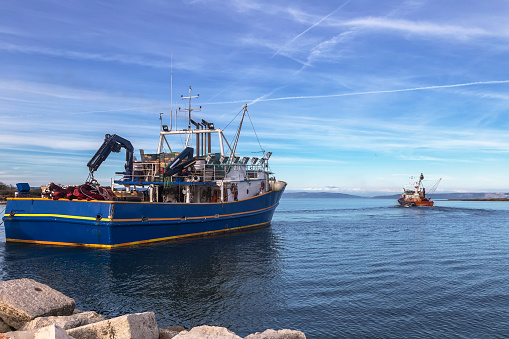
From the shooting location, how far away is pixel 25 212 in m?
22.0

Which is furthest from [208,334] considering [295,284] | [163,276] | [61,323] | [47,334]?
[163,276]

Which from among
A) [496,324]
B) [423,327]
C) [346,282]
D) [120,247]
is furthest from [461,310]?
[120,247]

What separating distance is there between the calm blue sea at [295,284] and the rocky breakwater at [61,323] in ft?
7.49

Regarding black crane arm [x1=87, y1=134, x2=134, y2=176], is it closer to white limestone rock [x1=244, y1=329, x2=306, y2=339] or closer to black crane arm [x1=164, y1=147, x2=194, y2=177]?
black crane arm [x1=164, y1=147, x2=194, y2=177]

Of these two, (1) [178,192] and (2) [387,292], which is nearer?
(2) [387,292]

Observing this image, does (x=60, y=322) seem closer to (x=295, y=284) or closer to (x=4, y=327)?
(x=4, y=327)

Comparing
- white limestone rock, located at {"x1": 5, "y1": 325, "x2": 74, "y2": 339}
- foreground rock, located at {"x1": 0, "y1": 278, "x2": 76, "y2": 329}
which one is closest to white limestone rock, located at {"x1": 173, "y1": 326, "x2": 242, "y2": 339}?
white limestone rock, located at {"x1": 5, "y1": 325, "x2": 74, "y2": 339}

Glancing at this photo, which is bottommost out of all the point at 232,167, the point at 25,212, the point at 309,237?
the point at 309,237

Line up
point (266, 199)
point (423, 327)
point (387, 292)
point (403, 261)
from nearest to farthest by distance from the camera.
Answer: point (423, 327) < point (387, 292) < point (403, 261) < point (266, 199)

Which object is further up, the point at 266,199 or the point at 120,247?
the point at 266,199

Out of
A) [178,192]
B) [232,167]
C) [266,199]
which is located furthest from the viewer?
[266,199]

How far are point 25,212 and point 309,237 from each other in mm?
19440

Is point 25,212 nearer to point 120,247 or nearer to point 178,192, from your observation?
point 120,247

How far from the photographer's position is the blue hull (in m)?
20.7
